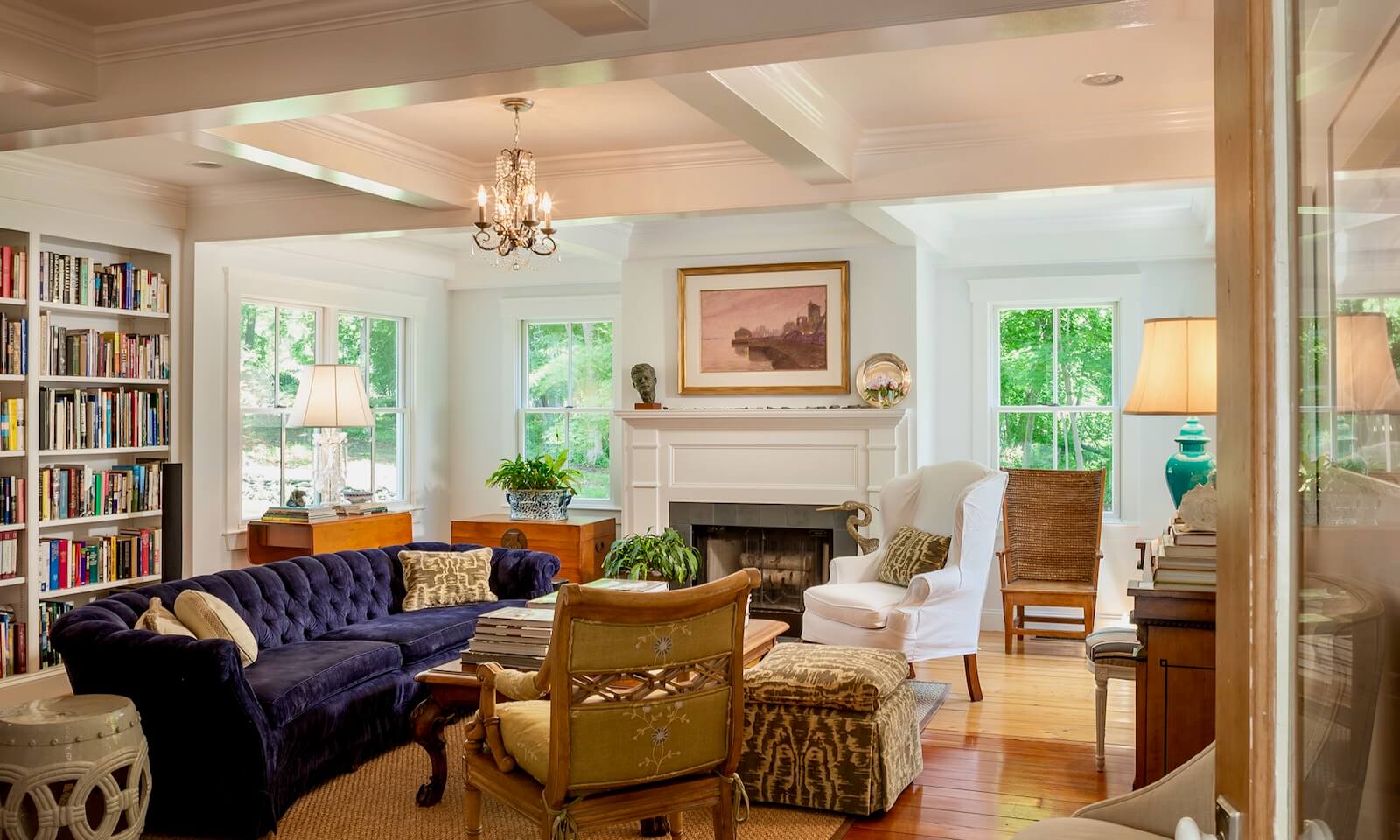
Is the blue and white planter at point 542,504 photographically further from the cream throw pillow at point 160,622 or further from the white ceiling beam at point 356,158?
the cream throw pillow at point 160,622

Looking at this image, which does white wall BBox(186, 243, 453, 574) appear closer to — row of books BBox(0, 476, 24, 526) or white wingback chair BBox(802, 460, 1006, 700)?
row of books BBox(0, 476, 24, 526)

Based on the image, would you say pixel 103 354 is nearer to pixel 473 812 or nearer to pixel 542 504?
pixel 542 504

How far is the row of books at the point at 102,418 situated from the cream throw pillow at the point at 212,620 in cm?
202

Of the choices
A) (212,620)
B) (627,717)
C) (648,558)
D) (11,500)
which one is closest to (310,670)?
(212,620)

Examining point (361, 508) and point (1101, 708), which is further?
point (361, 508)

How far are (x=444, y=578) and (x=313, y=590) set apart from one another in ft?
2.39

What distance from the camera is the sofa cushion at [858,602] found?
198 inches

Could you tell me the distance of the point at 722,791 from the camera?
2.98 meters

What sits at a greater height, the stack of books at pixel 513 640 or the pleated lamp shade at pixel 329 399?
the pleated lamp shade at pixel 329 399

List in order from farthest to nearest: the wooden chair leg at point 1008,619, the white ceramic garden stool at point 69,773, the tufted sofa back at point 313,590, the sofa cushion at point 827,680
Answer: the wooden chair leg at point 1008,619 < the tufted sofa back at point 313,590 < the sofa cushion at point 827,680 < the white ceramic garden stool at point 69,773

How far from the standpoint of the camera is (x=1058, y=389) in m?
7.05

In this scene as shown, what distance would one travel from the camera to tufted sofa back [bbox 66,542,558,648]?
4.15 meters

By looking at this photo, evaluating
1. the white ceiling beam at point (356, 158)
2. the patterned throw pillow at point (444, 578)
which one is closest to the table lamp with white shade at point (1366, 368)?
the white ceiling beam at point (356, 158)

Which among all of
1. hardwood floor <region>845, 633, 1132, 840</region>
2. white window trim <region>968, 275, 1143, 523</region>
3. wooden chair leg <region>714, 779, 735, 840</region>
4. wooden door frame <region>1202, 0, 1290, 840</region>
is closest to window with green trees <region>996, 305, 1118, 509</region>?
white window trim <region>968, 275, 1143, 523</region>
